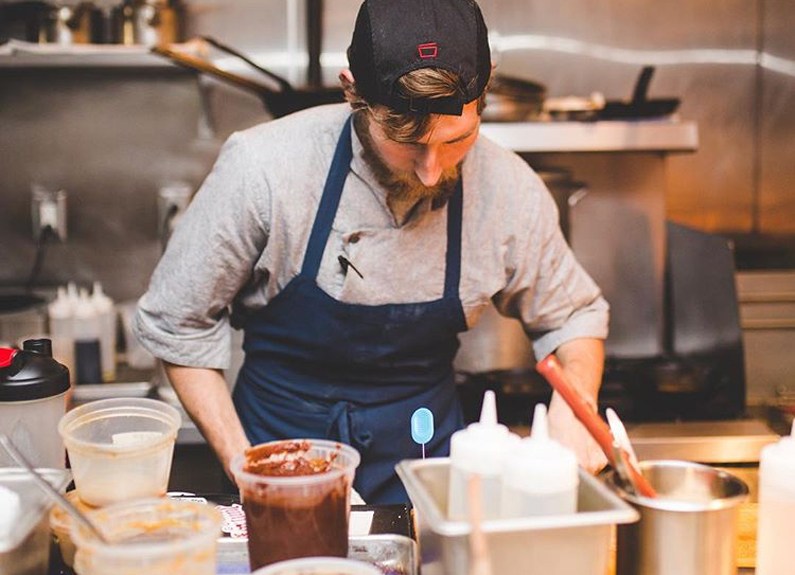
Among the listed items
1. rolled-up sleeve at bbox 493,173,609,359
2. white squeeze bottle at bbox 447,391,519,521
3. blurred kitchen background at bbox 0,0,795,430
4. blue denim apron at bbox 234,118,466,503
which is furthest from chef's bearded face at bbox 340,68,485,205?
blurred kitchen background at bbox 0,0,795,430

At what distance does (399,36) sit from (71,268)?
207cm

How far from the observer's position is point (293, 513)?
1.00 m

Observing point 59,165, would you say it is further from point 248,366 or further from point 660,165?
point 660,165

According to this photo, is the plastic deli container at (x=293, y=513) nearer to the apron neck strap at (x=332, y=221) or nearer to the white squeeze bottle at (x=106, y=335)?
the apron neck strap at (x=332, y=221)

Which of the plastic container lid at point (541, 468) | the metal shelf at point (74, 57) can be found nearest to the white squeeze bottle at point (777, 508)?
the plastic container lid at point (541, 468)

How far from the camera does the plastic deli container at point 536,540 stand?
877mm

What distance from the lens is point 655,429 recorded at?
229cm

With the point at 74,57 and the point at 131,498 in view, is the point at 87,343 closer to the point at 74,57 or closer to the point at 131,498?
the point at 74,57

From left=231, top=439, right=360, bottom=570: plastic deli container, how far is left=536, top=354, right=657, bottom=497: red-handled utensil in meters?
0.26

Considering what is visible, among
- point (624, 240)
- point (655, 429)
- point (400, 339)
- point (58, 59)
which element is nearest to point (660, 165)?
point (624, 240)

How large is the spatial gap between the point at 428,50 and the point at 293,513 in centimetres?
71

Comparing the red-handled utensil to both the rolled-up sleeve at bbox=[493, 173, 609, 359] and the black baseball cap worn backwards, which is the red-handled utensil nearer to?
the black baseball cap worn backwards

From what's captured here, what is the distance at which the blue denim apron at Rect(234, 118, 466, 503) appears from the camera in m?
1.74

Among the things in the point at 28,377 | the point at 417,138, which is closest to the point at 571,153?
the point at 417,138
